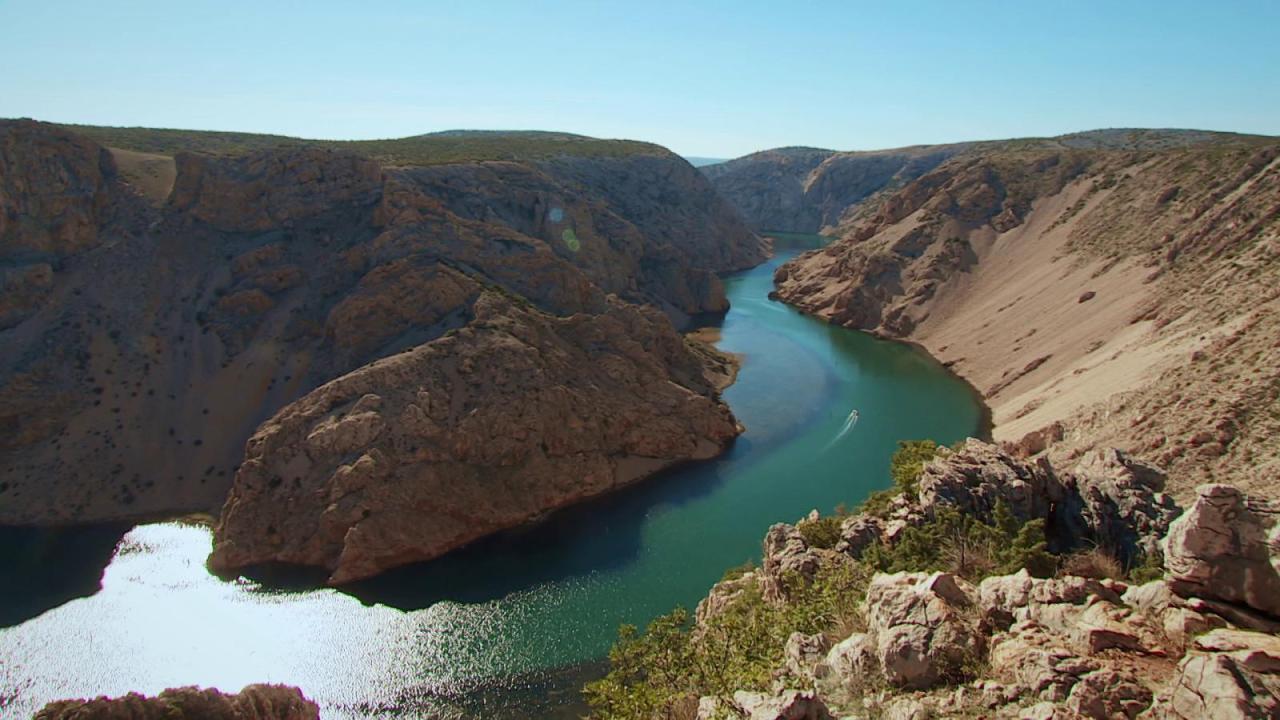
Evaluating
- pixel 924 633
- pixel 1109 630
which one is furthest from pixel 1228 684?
pixel 924 633

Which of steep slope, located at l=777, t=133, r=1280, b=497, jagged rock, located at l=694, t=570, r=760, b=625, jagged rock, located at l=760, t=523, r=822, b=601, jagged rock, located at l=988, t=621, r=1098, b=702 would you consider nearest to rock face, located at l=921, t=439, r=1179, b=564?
jagged rock, located at l=760, t=523, r=822, b=601

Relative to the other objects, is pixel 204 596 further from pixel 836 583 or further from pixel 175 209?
pixel 175 209

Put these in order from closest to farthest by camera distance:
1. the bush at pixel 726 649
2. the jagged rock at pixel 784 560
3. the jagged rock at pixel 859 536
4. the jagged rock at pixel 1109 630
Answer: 1. the jagged rock at pixel 1109 630
2. the bush at pixel 726 649
3. the jagged rock at pixel 784 560
4. the jagged rock at pixel 859 536

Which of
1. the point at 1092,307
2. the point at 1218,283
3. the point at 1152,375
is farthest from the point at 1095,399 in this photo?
the point at 1092,307

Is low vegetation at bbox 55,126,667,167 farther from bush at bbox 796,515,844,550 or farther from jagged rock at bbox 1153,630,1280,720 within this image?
jagged rock at bbox 1153,630,1280,720

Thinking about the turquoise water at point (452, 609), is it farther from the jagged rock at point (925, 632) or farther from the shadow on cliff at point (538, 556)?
the jagged rock at point (925, 632)

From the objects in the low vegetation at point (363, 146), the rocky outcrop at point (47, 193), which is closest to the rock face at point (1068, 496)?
the rocky outcrop at point (47, 193)
